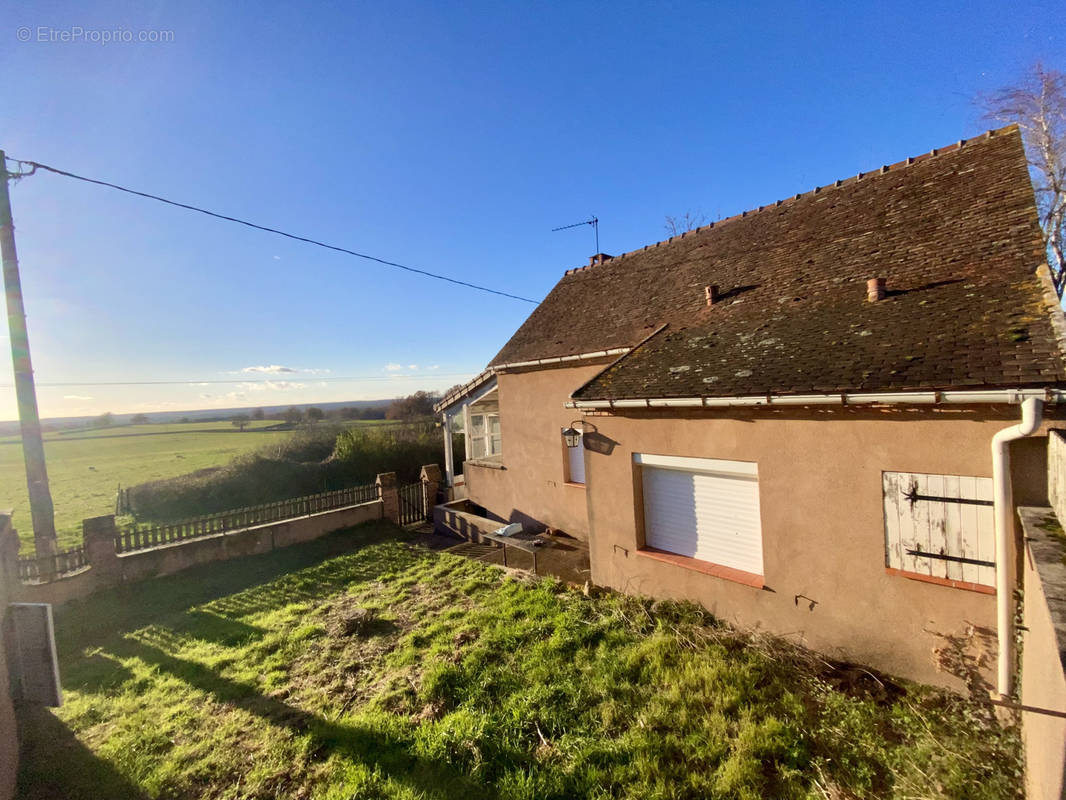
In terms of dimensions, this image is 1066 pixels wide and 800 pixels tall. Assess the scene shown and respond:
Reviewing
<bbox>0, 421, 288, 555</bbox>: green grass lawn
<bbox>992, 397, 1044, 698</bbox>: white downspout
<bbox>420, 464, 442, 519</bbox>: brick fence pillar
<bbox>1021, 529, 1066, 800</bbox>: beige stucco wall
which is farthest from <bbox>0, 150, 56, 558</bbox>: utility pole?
<bbox>992, 397, 1044, 698</bbox>: white downspout

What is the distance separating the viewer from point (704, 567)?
6539 millimetres

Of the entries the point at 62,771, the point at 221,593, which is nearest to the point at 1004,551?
the point at 62,771

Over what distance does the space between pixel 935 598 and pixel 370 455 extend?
66.5 ft

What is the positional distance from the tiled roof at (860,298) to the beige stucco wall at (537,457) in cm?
90

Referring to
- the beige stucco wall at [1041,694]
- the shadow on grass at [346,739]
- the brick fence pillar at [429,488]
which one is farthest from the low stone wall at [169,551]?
the beige stucco wall at [1041,694]

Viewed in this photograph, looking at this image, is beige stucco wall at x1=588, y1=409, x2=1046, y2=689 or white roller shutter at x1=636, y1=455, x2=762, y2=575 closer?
beige stucco wall at x1=588, y1=409, x2=1046, y2=689

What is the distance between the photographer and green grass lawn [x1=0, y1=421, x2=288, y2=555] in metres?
17.2

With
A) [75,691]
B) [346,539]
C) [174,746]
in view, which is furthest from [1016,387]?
[346,539]

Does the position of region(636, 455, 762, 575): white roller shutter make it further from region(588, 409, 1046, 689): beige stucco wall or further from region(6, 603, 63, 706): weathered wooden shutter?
region(6, 603, 63, 706): weathered wooden shutter

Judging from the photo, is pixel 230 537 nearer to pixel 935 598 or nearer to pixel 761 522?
pixel 761 522

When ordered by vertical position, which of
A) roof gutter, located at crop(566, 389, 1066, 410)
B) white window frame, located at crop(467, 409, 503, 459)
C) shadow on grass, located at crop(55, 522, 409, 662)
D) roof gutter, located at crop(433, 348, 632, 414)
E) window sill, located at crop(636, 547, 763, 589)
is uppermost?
roof gutter, located at crop(433, 348, 632, 414)

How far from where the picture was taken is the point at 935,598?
462 centimetres

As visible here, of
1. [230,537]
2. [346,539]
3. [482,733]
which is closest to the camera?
[482,733]

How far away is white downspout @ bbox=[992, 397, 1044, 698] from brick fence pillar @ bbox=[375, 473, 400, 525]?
1329cm
